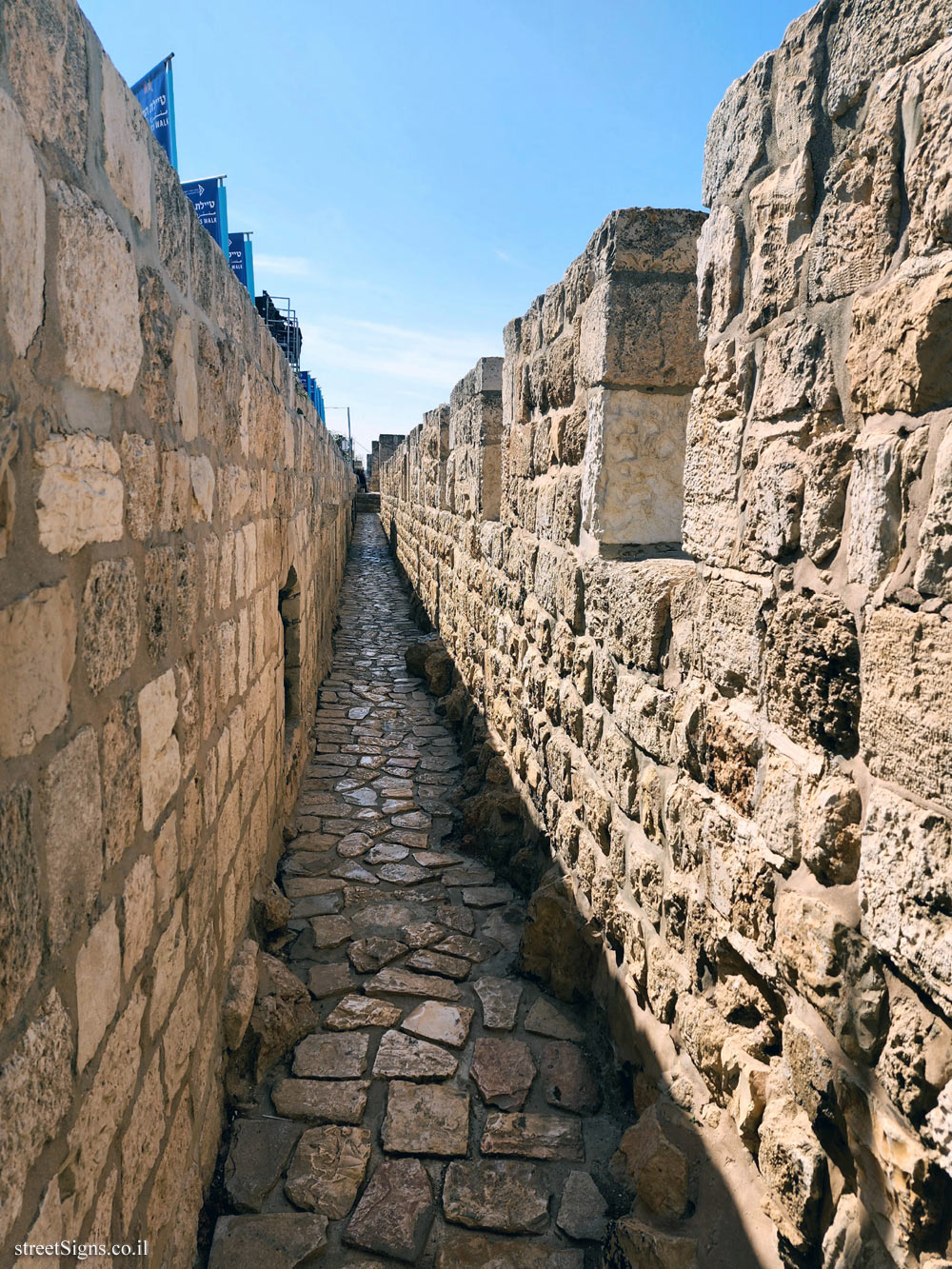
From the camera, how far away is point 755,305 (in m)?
1.72

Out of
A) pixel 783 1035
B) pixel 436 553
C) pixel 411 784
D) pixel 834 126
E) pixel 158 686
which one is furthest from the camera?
pixel 436 553

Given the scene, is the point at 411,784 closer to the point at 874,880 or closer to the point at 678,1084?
the point at 678,1084

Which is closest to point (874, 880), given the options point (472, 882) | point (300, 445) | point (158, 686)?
point (158, 686)

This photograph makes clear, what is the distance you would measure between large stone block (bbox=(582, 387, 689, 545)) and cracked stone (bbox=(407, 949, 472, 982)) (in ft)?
5.68

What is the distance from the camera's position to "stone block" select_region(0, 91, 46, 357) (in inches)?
37.2

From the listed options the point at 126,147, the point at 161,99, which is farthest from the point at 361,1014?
the point at 161,99

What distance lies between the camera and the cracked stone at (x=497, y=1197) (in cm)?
211

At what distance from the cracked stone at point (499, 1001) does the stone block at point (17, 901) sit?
2.13 m

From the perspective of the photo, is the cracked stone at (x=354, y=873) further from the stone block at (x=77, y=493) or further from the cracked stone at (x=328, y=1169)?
the stone block at (x=77, y=493)

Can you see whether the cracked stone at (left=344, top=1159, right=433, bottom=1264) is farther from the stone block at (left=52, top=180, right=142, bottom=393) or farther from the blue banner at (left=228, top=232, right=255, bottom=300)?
the blue banner at (left=228, top=232, right=255, bottom=300)

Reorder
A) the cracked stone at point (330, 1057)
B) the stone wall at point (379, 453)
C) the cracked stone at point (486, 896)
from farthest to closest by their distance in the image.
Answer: the stone wall at point (379, 453), the cracked stone at point (486, 896), the cracked stone at point (330, 1057)

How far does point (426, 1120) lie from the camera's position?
246 centimetres

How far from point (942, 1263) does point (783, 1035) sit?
488 millimetres

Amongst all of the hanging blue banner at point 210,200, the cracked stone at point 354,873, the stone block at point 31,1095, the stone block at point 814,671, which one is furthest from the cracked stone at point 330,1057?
the hanging blue banner at point 210,200
